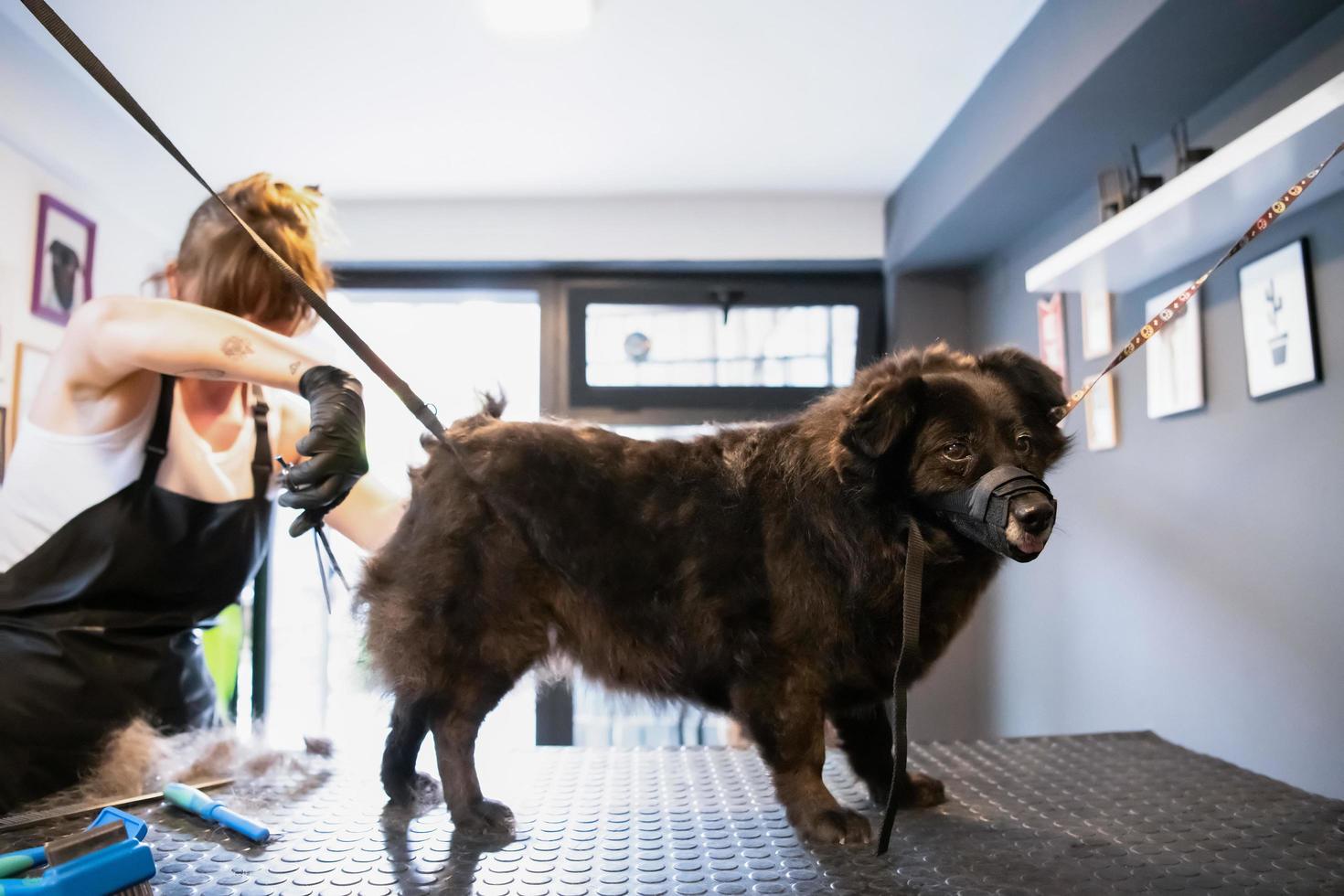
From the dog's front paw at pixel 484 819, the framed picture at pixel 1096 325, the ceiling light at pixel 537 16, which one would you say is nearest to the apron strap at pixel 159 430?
the dog's front paw at pixel 484 819

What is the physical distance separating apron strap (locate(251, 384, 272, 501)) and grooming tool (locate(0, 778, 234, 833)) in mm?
581

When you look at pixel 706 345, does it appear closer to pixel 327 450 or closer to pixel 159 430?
pixel 159 430

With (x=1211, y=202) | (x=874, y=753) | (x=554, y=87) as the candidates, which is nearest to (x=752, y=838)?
(x=874, y=753)

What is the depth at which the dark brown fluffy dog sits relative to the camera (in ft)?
4.08

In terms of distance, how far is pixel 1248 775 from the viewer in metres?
1.63

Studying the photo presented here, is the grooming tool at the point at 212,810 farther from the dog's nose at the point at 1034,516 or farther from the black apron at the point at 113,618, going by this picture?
the dog's nose at the point at 1034,516

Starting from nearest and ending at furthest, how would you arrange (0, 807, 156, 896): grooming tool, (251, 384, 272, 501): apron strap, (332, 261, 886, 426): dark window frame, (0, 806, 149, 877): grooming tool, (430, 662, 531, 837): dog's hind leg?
(0, 807, 156, 896): grooming tool < (0, 806, 149, 877): grooming tool < (430, 662, 531, 837): dog's hind leg < (251, 384, 272, 501): apron strap < (332, 261, 886, 426): dark window frame

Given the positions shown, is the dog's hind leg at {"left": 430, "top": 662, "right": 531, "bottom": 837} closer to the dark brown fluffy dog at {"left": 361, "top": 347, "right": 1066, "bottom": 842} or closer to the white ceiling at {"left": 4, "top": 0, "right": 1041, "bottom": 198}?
the dark brown fluffy dog at {"left": 361, "top": 347, "right": 1066, "bottom": 842}

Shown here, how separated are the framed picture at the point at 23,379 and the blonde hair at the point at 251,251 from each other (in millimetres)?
1611

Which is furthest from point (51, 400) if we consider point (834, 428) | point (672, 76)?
point (672, 76)

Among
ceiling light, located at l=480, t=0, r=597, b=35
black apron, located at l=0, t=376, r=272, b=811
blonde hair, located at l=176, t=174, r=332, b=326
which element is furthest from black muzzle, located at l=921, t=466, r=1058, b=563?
ceiling light, located at l=480, t=0, r=597, b=35

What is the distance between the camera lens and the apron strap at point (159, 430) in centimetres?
163

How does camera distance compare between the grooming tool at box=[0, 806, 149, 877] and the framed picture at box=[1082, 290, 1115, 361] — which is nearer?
the grooming tool at box=[0, 806, 149, 877]

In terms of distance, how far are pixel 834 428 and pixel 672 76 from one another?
1.97 m
